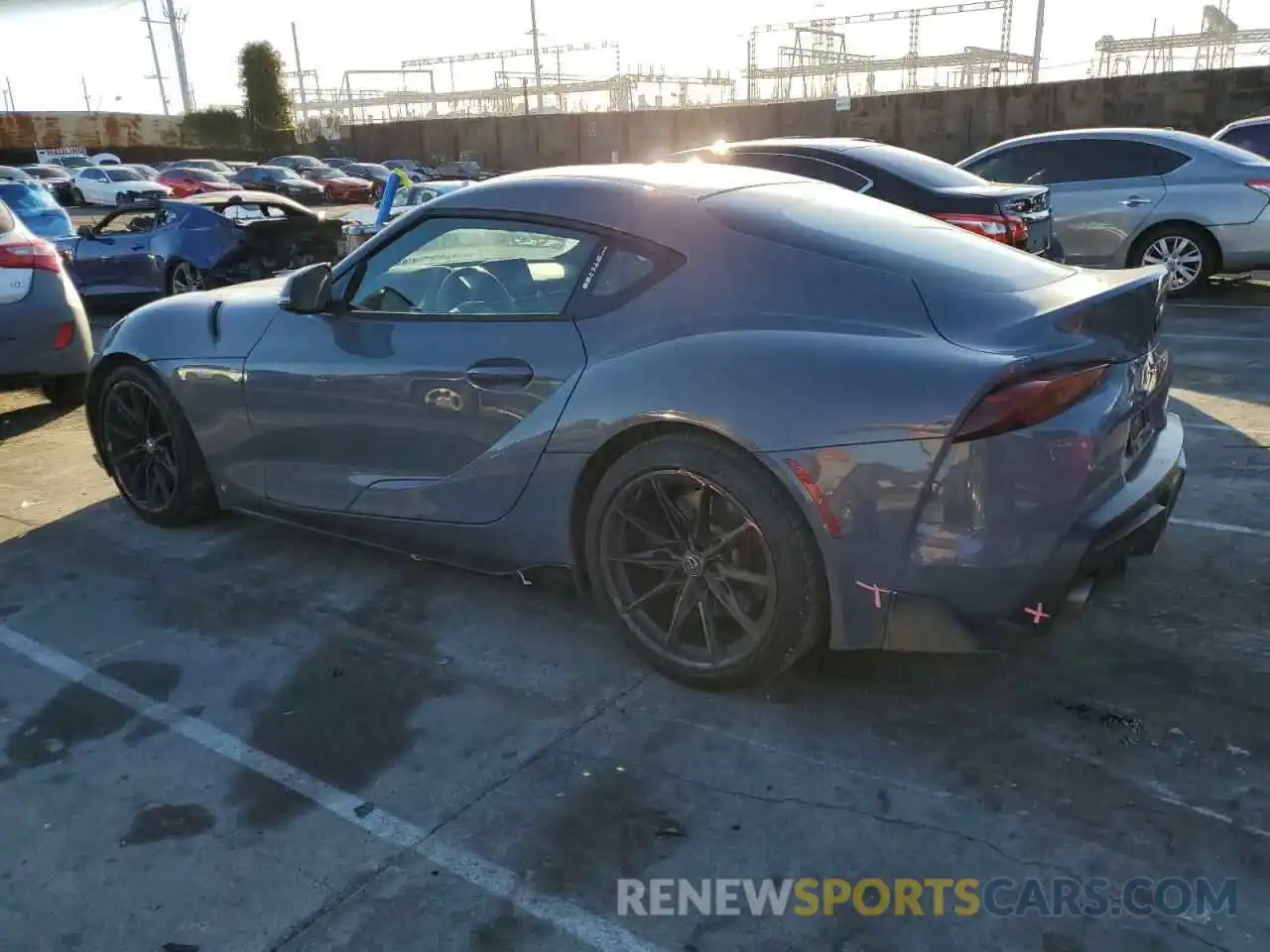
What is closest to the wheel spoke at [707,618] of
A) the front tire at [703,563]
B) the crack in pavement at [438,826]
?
the front tire at [703,563]

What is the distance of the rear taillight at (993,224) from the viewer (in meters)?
7.00

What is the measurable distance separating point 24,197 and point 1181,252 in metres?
14.5

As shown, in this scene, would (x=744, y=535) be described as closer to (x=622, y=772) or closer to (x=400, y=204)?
(x=622, y=772)

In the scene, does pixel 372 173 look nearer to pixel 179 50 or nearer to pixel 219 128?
pixel 219 128

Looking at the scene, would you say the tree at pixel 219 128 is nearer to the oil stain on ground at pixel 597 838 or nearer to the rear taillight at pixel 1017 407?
the oil stain on ground at pixel 597 838

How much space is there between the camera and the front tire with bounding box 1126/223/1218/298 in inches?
369

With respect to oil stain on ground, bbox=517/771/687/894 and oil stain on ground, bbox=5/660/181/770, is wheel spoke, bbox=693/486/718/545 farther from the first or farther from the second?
oil stain on ground, bbox=5/660/181/770

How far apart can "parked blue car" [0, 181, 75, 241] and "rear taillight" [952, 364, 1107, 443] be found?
14.5 metres

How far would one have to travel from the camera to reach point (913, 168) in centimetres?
746

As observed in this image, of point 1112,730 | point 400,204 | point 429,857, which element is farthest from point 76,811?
point 400,204

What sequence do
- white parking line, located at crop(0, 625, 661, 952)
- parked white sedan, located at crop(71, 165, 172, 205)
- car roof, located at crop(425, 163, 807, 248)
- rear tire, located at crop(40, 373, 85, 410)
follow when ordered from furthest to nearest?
parked white sedan, located at crop(71, 165, 172, 205) < rear tire, located at crop(40, 373, 85, 410) < car roof, located at crop(425, 163, 807, 248) < white parking line, located at crop(0, 625, 661, 952)

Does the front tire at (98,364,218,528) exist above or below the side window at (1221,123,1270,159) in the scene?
below

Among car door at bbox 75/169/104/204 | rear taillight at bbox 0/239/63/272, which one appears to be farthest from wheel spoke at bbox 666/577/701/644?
car door at bbox 75/169/104/204

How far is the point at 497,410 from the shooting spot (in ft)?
10.7
